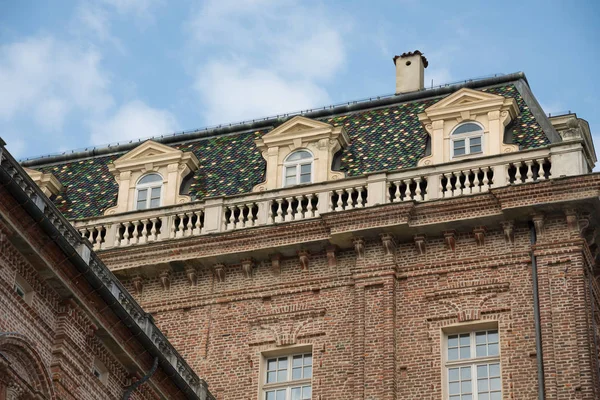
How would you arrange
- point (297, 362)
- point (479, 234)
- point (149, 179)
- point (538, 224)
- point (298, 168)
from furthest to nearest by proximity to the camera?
point (149, 179)
point (298, 168)
point (297, 362)
point (479, 234)
point (538, 224)

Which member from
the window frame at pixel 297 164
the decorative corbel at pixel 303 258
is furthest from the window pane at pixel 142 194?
the decorative corbel at pixel 303 258

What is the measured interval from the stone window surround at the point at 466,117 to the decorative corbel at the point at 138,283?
711 centimetres

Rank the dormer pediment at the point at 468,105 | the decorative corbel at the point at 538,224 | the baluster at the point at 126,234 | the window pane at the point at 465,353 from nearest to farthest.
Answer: the window pane at the point at 465,353
the decorative corbel at the point at 538,224
the dormer pediment at the point at 468,105
the baluster at the point at 126,234

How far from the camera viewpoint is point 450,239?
35406mm

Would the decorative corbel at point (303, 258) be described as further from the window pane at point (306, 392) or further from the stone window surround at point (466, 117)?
the stone window surround at point (466, 117)

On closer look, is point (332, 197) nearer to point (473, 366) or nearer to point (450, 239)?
point (450, 239)

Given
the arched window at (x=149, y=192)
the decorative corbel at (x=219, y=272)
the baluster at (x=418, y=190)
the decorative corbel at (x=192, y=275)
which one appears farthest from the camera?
the arched window at (x=149, y=192)

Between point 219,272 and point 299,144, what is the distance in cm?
406

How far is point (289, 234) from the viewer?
36406 mm

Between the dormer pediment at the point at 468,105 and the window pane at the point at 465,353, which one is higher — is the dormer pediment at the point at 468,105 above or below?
above

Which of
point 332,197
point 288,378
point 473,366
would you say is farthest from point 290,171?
point 473,366

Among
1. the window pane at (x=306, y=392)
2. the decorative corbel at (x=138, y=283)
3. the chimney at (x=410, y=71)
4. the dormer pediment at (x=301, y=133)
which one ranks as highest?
the chimney at (x=410, y=71)

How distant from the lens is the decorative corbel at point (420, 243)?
35531 millimetres

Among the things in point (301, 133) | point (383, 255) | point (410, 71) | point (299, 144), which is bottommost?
point (383, 255)
